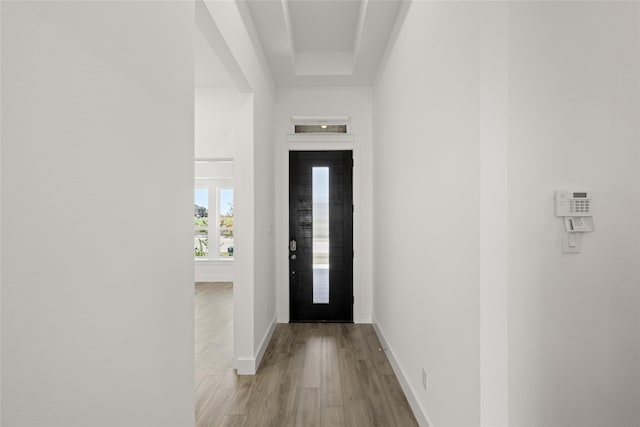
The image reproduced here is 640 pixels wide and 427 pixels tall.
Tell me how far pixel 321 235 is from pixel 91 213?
3.73 m

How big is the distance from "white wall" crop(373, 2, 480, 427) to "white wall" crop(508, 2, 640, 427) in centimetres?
17

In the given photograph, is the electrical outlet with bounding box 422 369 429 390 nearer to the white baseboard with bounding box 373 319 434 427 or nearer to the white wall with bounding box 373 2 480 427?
the white wall with bounding box 373 2 480 427

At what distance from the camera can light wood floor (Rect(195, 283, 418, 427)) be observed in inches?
94.9

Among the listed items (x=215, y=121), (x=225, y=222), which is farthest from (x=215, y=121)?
(x=225, y=222)

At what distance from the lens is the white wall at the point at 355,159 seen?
4.60 m

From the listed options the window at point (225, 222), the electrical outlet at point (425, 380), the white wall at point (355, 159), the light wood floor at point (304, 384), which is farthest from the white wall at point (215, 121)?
the electrical outlet at point (425, 380)

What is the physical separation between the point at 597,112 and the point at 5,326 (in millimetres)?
2033

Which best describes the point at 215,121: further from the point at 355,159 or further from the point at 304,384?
the point at 304,384

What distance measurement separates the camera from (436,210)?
2.05 m

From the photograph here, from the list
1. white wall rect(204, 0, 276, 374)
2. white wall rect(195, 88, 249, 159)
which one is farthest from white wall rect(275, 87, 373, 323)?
white wall rect(195, 88, 249, 159)

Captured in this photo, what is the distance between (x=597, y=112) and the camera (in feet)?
4.79

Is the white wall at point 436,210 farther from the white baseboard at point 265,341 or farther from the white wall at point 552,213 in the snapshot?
the white baseboard at point 265,341

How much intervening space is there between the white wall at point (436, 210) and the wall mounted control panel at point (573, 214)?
32 cm

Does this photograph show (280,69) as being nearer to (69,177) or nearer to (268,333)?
(268,333)
